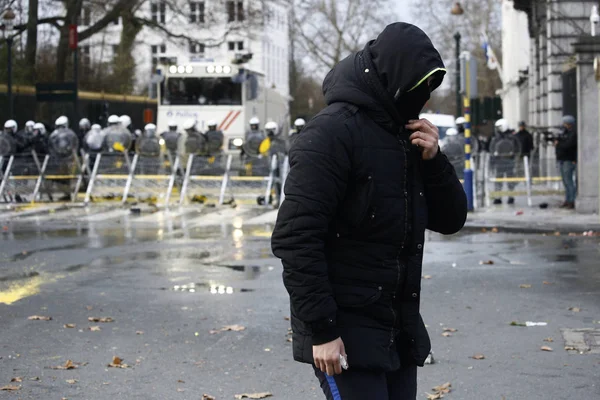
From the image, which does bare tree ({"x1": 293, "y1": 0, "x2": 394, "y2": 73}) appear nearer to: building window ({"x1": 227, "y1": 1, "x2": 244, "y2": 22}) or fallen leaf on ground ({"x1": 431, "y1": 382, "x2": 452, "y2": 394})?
building window ({"x1": 227, "y1": 1, "x2": 244, "y2": 22})

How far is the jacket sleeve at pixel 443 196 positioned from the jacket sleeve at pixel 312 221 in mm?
462

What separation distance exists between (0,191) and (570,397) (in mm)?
20137

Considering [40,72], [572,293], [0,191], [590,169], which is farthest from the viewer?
[40,72]

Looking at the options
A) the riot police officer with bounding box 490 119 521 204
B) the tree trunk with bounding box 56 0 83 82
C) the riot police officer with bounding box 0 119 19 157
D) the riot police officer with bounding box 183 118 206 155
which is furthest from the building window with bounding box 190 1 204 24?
the riot police officer with bounding box 490 119 521 204

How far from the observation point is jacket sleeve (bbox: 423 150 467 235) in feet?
14.6

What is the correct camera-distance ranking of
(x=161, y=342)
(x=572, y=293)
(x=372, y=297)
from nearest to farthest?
(x=372, y=297) → (x=161, y=342) → (x=572, y=293)

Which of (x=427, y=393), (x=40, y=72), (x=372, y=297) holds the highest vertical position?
(x=40, y=72)

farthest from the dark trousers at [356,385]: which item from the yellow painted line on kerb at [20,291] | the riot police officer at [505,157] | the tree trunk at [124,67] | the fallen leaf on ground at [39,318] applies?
the tree trunk at [124,67]

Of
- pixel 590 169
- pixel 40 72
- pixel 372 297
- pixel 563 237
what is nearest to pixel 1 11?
pixel 40 72

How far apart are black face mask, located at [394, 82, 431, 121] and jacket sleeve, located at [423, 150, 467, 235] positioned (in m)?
0.22

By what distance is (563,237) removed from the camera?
16.5 metres

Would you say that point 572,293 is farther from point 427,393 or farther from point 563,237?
point 563,237

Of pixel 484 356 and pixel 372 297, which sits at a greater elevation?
pixel 372 297

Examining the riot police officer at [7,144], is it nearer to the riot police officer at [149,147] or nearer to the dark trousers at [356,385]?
the riot police officer at [149,147]
